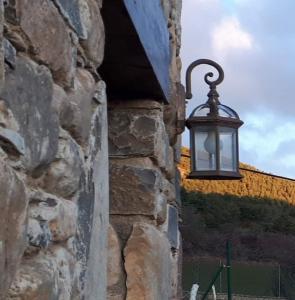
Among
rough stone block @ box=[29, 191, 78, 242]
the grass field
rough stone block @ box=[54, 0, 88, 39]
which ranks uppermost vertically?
rough stone block @ box=[54, 0, 88, 39]

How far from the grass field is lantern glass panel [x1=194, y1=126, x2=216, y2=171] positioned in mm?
6678

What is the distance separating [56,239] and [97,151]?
42 centimetres

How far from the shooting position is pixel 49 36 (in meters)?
1.71

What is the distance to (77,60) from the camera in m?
1.99

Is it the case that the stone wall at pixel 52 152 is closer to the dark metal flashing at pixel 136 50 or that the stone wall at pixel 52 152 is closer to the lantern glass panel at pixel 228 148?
the dark metal flashing at pixel 136 50

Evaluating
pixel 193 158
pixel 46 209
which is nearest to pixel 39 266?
pixel 46 209

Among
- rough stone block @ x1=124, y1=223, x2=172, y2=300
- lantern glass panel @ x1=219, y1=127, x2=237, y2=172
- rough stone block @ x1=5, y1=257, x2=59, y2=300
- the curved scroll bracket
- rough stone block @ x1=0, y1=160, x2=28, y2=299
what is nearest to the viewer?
rough stone block @ x1=0, y1=160, x2=28, y2=299

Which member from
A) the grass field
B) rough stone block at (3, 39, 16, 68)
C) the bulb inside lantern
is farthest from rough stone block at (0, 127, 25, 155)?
the grass field

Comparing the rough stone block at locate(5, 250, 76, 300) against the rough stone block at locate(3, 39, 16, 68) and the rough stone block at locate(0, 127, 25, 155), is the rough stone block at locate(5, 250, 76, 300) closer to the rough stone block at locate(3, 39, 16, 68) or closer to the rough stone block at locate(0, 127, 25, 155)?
the rough stone block at locate(0, 127, 25, 155)

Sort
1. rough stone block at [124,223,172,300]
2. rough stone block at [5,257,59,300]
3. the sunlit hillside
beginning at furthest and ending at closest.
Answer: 1. the sunlit hillside
2. rough stone block at [124,223,172,300]
3. rough stone block at [5,257,59,300]

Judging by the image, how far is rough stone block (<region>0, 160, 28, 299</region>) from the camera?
1.43 m

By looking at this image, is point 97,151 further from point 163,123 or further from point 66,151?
point 163,123

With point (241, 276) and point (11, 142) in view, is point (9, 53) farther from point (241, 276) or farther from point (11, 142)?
point (241, 276)

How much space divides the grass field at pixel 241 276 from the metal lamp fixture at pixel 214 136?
670 cm
